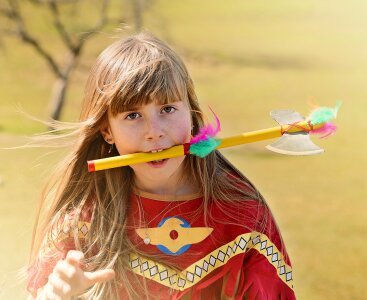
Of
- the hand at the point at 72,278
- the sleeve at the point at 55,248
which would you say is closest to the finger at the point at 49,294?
the hand at the point at 72,278

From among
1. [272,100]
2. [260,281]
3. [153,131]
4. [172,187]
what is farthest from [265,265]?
[272,100]

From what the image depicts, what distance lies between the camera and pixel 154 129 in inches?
58.6

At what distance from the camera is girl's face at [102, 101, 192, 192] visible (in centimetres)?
150

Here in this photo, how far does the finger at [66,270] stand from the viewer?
131 centimetres

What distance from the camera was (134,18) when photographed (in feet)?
17.3

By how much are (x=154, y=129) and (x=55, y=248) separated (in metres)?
0.39

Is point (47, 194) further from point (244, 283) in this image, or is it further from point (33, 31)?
point (33, 31)

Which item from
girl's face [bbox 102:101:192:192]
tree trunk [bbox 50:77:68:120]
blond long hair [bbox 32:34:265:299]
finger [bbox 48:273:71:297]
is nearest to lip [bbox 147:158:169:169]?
girl's face [bbox 102:101:192:192]

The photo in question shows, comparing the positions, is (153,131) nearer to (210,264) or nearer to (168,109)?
(168,109)

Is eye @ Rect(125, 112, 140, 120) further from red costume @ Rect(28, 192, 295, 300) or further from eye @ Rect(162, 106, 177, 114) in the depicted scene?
red costume @ Rect(28, 192, 295, 300)

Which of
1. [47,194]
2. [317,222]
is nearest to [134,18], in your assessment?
[317,222]

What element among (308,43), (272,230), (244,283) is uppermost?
(308,43)

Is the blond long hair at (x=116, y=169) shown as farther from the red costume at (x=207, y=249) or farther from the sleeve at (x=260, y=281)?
the sleeve at (x=260, y=281)

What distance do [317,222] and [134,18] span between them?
2.54 m
